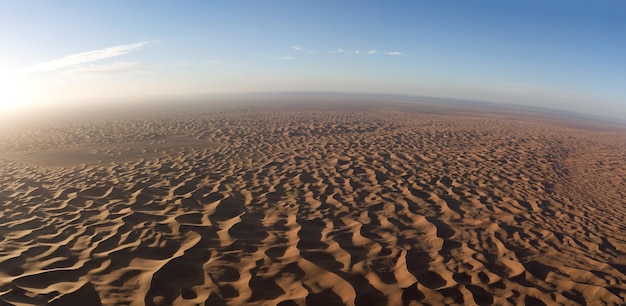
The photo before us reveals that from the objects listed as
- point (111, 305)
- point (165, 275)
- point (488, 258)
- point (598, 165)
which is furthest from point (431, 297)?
point (598, 165)

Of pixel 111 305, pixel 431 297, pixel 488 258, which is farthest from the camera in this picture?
pixel 488 258

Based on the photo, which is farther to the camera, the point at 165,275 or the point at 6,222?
the point at 6,222

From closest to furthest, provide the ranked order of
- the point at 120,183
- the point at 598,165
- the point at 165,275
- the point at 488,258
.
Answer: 1. the point at 165,275
2. the point at 488,258
3. the point at 120,183
4. the point at 598,165

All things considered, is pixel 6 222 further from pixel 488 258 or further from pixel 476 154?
pixel 476 154

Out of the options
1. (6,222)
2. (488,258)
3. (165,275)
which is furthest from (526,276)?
(6,222)

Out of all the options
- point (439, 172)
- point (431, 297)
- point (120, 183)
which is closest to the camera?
point (431, 297)

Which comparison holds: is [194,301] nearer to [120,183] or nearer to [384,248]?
[384,248]
